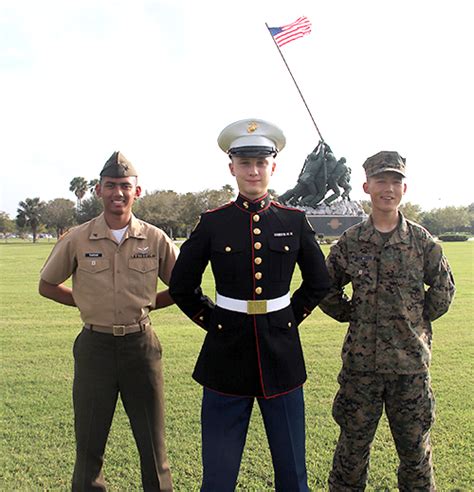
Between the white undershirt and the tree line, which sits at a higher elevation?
the tree line

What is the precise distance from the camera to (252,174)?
228 centimetres

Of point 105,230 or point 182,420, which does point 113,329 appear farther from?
point 182,420

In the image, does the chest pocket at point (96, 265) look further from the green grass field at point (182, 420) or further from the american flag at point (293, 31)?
the american flag at point (293, 31)

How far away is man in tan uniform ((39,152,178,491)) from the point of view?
2.56 metres

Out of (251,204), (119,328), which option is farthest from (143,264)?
(251,204)

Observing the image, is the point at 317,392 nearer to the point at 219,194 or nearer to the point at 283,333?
the point at 283,333

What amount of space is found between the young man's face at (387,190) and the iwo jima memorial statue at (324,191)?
27.5 metres

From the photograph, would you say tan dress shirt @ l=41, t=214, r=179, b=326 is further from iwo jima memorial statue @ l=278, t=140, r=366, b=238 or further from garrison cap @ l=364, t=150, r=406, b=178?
iwo jima memorial statue @ l=278, t=140, r=366, b=238

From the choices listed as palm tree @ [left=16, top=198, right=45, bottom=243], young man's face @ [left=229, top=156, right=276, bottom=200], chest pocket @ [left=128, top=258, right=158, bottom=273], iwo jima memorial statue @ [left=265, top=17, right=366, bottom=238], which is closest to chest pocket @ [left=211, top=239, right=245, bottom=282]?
young man's face @ [left=229, top=156, right=276, bottom=200]

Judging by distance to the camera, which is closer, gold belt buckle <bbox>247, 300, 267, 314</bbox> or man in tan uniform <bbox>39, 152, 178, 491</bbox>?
gold belt buckle <bbox>247, 300, 267, 314</bbox>

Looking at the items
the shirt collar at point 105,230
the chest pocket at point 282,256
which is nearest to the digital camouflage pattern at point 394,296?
the chest pocket at point 282,256

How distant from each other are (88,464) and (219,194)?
182ft

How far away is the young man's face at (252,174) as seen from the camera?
7.50 feet

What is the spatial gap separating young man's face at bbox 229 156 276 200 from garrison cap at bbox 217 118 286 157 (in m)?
0.03
